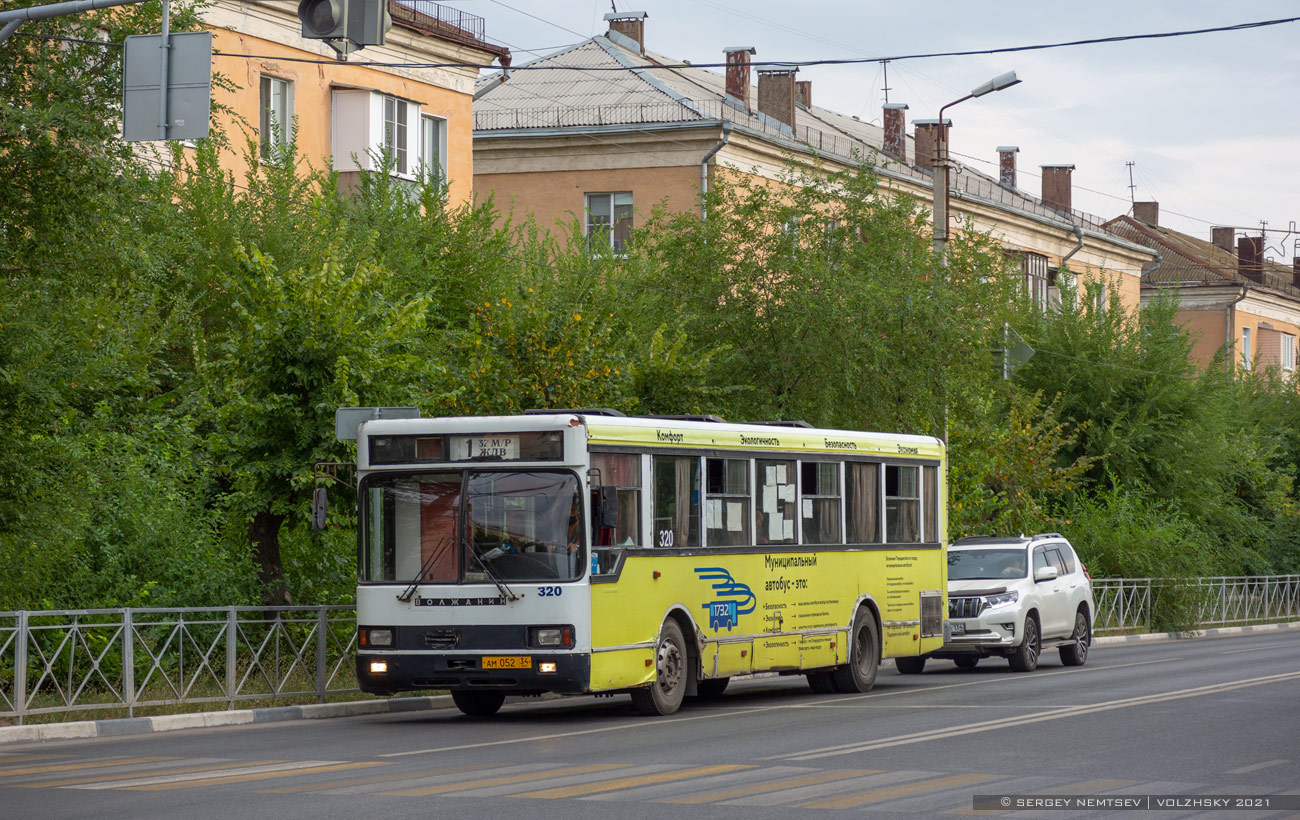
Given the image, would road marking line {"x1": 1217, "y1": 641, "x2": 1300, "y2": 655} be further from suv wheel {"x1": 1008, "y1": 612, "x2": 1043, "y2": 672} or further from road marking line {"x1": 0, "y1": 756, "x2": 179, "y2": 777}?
road marking line {"x1": 0, "y1": 756, "x2": 179, "y2": 777}

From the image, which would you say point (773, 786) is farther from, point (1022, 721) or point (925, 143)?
point (925, 143)

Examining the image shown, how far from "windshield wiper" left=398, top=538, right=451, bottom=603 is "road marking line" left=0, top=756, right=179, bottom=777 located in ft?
11.4

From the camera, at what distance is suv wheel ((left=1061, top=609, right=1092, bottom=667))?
27.5 m

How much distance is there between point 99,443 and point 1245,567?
3740 centimetres

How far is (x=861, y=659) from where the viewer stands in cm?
2138

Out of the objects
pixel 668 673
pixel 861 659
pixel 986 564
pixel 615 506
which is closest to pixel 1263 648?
pixel 986 564

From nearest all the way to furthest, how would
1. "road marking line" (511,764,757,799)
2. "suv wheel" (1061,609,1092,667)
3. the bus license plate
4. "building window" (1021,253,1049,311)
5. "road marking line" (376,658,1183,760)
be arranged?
"road marking line" (511,764,757,799) < "road marking line" (376,658,1183,760) < the bus license plate < "suv wheel" (1061,609,1092,667) < "building window" (1021,253,1049,311)

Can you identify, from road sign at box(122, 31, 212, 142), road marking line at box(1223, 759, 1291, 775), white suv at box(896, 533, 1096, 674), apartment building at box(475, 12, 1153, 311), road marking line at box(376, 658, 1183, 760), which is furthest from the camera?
apartment building at box(475, 12, 1153, 311)

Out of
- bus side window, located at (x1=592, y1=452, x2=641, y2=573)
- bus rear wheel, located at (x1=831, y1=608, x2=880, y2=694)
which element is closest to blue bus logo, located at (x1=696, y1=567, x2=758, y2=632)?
bus side window, located at (x1=592, y1=452, x2=641, y2=573)

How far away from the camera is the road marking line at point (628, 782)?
11224 mm

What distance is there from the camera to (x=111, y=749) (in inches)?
583

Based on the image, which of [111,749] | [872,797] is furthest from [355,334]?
[872,797]

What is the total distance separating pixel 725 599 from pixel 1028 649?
8842 mm

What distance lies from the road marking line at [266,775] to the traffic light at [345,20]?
5346mm
